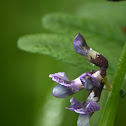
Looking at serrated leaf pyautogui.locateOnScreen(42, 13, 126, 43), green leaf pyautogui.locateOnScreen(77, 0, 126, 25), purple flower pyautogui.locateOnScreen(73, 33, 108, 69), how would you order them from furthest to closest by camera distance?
green leaf pyautogui.locateOnScreen(77, 0, 126, 25) → serrated leaf pyautogui.locateOnScreen(42, 13, 126, 43) → purple flower pyautogui.locateOnScreen(73, 33, 108, 69)

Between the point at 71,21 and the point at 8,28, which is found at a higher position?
the point at 71,21

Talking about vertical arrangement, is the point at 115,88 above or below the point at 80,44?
below

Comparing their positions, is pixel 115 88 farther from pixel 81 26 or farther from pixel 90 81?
pixel 81 26

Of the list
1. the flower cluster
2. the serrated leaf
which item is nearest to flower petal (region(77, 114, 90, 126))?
the flower cluster

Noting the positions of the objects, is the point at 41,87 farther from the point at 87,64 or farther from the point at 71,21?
the point at 87,64

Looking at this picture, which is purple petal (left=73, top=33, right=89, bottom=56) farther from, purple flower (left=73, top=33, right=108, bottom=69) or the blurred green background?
the blurred green background

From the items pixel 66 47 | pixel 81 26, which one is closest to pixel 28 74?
pixel 81 26

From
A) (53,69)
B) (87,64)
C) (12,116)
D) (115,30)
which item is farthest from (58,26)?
(53,69)
